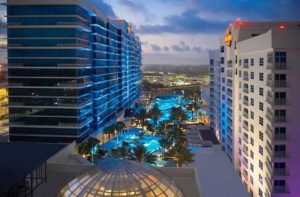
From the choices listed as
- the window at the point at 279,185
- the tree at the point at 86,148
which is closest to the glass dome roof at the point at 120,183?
the window at the point at 279,185

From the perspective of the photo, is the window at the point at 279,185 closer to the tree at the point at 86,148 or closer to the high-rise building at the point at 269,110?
the high-rise building at the point at 269,110

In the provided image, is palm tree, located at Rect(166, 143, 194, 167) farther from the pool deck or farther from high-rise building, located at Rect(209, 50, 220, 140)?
high-rise building, located at Rect(209, 50, 220, 140)

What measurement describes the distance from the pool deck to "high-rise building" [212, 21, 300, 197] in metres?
1.89

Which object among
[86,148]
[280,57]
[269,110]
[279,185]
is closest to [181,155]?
[269,110]

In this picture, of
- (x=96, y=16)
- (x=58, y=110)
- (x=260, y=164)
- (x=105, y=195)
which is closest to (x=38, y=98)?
(x=58, y=110)

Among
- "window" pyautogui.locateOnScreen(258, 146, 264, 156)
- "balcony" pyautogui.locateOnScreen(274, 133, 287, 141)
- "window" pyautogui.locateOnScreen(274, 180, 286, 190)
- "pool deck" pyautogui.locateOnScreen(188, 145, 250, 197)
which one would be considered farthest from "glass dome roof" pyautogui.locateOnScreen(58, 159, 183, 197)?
"window" pyautogui.locateOnScreen(258, 146, 264, 156)

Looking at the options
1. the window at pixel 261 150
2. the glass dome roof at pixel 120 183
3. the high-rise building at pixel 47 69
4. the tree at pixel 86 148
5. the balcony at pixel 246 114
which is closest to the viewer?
the glass dome roof at pixel 120 183

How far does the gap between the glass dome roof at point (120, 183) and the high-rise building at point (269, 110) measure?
2022 cm

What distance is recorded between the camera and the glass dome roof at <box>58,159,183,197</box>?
13.6 m

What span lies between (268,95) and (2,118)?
48.8 metres

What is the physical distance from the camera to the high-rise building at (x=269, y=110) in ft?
104

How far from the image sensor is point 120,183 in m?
13.9

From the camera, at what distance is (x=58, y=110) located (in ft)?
192

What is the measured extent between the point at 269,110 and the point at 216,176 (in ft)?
41.8
